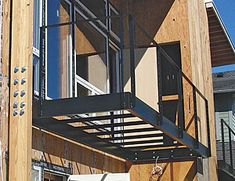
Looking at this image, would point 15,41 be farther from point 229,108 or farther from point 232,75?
point 232,75

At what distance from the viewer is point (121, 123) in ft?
27.5

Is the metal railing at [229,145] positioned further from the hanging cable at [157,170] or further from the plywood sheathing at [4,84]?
the plywood sheathing at [4,84]

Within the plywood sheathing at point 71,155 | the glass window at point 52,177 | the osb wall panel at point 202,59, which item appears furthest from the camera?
the osb wall panel at point 202,59

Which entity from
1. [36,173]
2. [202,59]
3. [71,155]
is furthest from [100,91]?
[36,173]

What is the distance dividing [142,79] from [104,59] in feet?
3.69

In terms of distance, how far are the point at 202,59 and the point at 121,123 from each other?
491 centimetres

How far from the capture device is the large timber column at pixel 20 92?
4.37m

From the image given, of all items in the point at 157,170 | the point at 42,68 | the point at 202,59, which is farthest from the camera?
the point at 202,59

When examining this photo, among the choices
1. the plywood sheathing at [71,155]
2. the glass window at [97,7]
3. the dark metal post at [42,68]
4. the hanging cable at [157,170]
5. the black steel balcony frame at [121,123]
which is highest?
the glass window at [97,7]

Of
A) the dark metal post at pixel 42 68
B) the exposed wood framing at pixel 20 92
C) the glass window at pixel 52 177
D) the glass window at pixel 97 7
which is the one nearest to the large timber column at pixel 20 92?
the exposed wood framing at pixel 20 92

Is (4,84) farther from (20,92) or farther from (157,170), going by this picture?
(157,170)

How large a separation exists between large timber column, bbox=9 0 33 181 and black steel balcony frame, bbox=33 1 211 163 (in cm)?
249

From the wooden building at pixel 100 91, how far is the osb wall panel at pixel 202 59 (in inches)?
1.0

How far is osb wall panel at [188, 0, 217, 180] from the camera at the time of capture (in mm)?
11672
